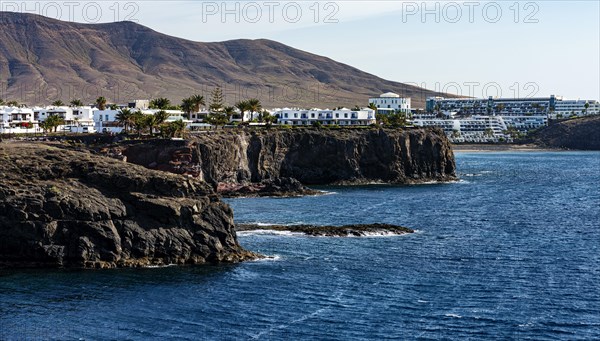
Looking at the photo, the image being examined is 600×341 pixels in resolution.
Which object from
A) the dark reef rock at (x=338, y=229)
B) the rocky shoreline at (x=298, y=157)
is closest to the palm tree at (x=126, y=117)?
the rocky shoreline at (x=298, y=157)

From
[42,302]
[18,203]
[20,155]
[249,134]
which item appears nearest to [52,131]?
[249,134]

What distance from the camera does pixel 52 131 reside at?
160000 millimetres

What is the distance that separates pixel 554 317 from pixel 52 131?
12178 cm

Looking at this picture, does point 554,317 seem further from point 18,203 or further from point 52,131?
point 52,131

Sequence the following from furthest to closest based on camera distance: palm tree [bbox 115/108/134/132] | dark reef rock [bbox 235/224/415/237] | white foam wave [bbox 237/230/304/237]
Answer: palm tree [bbox 115/108/134/132] → dark reef rock [bbox 235/224/415/237] → white foam wave [bbox 237/230/304/237]

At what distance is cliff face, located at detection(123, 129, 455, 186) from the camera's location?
141m

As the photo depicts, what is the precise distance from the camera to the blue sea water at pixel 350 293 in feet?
177

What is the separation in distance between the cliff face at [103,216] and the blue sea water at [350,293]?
230 cm

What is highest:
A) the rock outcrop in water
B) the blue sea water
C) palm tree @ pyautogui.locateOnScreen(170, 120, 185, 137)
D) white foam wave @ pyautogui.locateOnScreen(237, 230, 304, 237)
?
palm tree @ pyautogui.locateOnScreen(170, 120, 185, 137)

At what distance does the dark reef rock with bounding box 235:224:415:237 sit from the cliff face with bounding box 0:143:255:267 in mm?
16031

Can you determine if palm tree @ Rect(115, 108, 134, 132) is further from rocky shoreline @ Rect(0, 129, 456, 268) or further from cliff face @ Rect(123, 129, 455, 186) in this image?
rocky shoreline @ Rect(0, 129, 456, 268)

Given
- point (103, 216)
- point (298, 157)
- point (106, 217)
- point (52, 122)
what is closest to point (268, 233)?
point (106, 217)

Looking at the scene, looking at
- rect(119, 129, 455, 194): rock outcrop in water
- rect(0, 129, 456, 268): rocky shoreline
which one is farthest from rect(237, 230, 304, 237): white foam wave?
rect(119, 129, 455, 194): rock outcrop in water

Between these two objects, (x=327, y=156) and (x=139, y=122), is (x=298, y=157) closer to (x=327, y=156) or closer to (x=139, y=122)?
(x=327, y=156)
